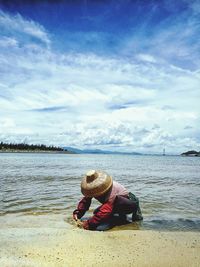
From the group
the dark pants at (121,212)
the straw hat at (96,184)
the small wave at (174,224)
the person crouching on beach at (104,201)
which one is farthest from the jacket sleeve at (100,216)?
the small wave at (174,224)

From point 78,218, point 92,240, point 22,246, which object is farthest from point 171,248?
point 78,218

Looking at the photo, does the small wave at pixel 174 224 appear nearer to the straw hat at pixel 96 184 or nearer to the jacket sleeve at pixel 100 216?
the jacket sleeve at pixel 100 216

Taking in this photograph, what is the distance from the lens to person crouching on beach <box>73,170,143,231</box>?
624 cm

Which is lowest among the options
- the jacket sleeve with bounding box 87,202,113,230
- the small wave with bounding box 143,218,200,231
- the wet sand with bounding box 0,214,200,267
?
the small wave with bounding box 143,218,200,231

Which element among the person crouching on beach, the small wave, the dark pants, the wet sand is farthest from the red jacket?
the small wave

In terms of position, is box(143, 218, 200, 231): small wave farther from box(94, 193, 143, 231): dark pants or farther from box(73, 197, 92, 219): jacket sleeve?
box(73, 197, 92, 219): jacket sleeve

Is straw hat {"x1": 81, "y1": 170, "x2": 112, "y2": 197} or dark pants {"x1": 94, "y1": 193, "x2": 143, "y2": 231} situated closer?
straw hat {"x1": 81, "y1": 170, "x2": 112, "y2": 197}

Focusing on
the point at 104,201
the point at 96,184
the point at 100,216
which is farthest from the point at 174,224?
the point at 96,184

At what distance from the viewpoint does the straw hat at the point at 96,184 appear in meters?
6.27

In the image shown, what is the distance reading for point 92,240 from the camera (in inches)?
196

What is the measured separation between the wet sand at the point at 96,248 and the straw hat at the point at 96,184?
97 centimetres

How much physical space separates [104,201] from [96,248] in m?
1.97

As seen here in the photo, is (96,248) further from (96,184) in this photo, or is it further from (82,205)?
(82,205)

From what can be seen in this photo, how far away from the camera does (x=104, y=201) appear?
650cm
